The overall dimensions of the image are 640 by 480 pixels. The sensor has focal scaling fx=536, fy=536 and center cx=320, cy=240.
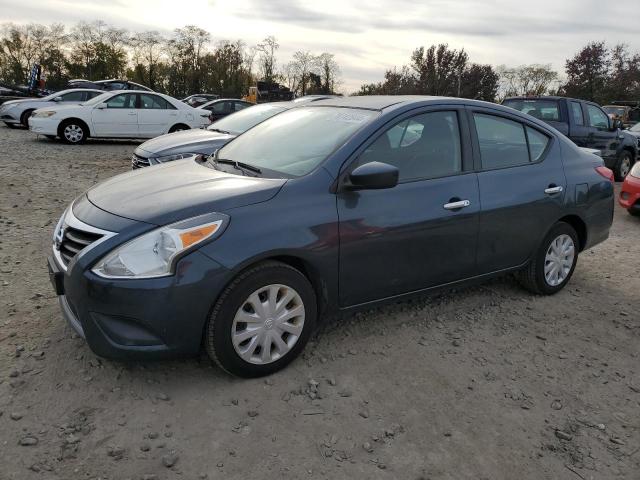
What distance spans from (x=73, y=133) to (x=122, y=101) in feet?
4.75

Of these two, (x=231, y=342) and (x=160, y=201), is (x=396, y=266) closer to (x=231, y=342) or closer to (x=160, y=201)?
(x=231, y=342)

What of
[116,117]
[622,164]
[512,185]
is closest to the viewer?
[512,185]

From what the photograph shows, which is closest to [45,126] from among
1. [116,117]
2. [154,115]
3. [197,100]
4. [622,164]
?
[116,117]

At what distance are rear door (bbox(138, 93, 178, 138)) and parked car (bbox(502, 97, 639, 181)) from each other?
822cm

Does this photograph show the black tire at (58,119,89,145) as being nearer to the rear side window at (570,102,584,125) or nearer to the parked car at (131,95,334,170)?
the parked car at (131,95,334,170)

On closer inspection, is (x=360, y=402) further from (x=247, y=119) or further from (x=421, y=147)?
(x=247, y=119)

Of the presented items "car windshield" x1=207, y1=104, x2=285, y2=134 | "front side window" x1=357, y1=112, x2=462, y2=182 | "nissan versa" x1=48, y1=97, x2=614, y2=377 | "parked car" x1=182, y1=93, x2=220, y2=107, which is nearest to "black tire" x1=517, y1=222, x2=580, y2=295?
"nissan versa" x1=48, y1=97, x2=614, y2=377

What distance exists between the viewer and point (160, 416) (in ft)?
8.84

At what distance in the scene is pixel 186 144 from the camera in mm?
7336

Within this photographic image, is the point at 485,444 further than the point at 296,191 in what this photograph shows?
No

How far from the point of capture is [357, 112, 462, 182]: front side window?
3443 millimetres

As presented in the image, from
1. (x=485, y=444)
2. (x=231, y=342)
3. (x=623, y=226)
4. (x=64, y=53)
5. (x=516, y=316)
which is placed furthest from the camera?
(x=64, y=53)

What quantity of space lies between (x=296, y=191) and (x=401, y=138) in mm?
912

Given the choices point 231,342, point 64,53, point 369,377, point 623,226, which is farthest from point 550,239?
point 64,53
